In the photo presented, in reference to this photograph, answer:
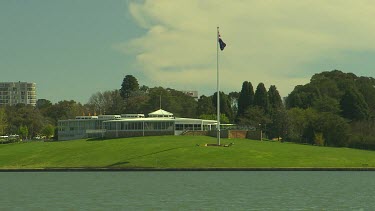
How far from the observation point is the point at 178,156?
3632 inches

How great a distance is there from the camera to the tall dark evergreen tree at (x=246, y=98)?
163m

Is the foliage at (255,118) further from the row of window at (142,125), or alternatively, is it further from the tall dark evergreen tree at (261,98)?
A: the row of window at (142,125)

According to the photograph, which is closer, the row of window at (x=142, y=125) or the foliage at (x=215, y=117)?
the row of window at (x=142, y=125)

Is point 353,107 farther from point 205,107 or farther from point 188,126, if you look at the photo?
point 188,126

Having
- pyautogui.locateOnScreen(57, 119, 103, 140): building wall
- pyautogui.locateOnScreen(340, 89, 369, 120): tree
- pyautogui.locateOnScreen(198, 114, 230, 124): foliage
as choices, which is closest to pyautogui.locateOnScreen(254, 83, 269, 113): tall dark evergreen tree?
pyautogui.locateOnScreen(198, 114, 230, 124): foliage

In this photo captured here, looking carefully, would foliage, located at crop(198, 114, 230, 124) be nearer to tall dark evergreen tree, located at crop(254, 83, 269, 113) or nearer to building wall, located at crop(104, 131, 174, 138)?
tall dark evergreen tree, located at crop(254, 83, 269, 113)

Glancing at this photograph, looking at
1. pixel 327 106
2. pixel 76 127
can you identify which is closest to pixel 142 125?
pixel 76 127
